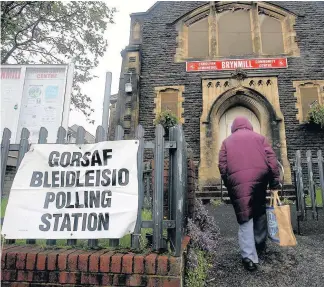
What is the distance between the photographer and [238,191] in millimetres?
3416

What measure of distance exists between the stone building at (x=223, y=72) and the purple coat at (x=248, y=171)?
8.33 metres

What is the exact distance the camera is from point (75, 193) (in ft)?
9.21

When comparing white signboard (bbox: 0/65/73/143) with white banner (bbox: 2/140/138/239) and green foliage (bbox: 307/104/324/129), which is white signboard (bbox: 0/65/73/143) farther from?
green foliage (bbox: 307/104/324/129)

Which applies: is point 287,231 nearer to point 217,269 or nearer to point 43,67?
point 217,269

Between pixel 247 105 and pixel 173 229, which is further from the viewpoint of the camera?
pixel 247 105

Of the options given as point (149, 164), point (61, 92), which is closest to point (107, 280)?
point (149, 164)

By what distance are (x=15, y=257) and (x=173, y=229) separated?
138 centimetres

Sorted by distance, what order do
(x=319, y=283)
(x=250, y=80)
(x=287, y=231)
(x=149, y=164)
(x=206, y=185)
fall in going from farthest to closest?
(x=250, y=80) < (x=206, y=185) < (x=149, y=164) < (x=287, y=231) < (x=319, y=283)

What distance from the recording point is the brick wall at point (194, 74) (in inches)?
486

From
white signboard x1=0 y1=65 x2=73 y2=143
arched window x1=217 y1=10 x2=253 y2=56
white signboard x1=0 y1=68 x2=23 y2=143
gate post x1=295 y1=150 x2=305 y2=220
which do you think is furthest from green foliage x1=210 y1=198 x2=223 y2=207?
arched window x1=217 y1=10 x2=253 y2=56

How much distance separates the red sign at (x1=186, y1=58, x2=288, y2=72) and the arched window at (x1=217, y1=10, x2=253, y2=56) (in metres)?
0.60

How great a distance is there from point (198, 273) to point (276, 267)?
98cm

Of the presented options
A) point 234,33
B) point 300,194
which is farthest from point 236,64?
point 300,194

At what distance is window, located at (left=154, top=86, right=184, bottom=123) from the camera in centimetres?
1302
